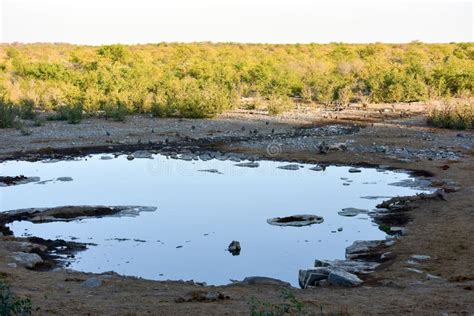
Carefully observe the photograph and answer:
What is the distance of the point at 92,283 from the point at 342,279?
2657mm

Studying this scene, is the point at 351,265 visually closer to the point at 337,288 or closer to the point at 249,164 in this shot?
the point at 337,288

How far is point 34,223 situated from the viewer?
10.4m

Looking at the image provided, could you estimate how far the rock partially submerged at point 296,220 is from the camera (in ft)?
34.4

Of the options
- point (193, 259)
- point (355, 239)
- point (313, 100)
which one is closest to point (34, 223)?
point (193, 259)

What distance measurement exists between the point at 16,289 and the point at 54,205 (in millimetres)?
5162

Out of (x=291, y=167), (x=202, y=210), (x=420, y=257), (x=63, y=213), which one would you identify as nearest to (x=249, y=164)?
(x=291, y=167)

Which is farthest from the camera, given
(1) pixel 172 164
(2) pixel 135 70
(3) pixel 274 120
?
(2) pixel 135 70

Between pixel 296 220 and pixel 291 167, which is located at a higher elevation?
pixel 291 167

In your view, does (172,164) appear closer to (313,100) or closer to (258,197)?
(258,197)

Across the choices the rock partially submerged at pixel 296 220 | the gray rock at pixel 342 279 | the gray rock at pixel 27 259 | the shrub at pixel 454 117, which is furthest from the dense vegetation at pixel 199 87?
the gray rock at pixel 342 279

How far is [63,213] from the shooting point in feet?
35.7

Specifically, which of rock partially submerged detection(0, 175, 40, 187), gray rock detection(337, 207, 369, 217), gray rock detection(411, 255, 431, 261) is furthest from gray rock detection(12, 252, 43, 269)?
rock partially submerged detection(0, 175, 40, 187)

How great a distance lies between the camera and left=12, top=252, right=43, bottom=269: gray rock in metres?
8.00

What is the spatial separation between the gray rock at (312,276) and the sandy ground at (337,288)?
32 cm
